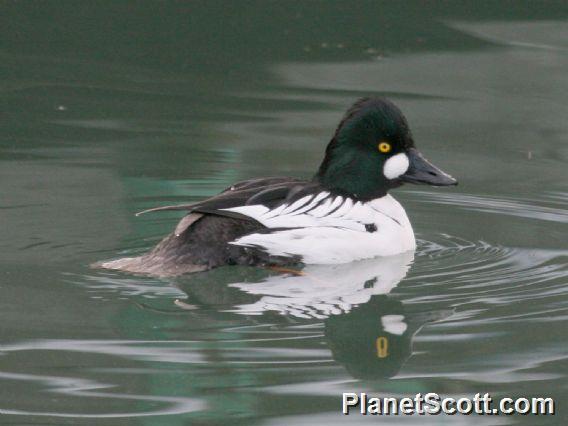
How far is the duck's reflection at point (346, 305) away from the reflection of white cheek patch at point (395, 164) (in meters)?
0.56

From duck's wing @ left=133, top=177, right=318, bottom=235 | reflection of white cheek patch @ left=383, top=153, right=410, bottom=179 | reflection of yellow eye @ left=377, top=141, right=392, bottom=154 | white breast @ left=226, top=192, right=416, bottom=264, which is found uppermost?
reflection of yellow eye @ left=377, top=141, right=392, bottom=154

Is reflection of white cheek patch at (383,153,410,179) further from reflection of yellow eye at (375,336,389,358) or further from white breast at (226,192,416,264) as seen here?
reflection of yellow eye at (375,336,389,358)

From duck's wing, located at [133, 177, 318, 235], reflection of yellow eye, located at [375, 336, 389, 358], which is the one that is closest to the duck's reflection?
reflection of yellow eye, located at [375, 336, 389, 358]

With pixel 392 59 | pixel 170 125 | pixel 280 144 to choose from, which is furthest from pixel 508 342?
pixel 392 59

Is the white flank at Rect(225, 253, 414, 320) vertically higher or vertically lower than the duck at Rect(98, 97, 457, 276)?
lower

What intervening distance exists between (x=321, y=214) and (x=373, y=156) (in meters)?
0.58

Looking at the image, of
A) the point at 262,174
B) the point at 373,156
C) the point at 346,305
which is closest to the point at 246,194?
the point at 373,156

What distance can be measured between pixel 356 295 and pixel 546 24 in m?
6.90

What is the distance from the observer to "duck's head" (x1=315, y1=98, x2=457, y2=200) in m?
8.09

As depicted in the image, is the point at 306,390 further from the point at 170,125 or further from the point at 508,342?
the point at 170,125

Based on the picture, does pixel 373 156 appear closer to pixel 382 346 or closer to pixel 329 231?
pixel 329 231

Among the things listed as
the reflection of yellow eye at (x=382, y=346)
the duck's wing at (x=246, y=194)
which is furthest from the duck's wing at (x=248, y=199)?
the reflection of yellow eye at (x=382, y=346)

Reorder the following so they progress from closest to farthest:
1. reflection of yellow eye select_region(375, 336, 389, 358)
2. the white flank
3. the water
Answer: the water, reflection of yellow eye select_region(375, 336, 389, 358), the white flank

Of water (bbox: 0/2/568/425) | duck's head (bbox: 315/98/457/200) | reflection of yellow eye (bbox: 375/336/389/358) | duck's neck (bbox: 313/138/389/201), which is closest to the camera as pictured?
water (bbox: 0/2/568/425)
